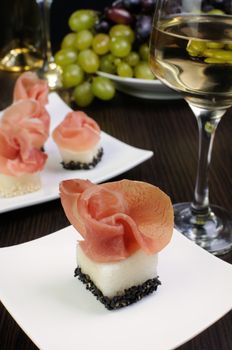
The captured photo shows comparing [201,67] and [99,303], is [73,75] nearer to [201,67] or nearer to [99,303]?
[201,67]

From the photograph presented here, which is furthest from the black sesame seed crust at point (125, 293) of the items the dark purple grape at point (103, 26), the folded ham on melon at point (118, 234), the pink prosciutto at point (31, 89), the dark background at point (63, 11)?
the dark background at point (63, 11)

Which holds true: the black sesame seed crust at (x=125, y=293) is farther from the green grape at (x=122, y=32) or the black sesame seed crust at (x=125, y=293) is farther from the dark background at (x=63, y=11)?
the dark background at (x=63, y=11)

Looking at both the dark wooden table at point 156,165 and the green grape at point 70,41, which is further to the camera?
the green grape at point 70,41

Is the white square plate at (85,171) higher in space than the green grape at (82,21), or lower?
lower

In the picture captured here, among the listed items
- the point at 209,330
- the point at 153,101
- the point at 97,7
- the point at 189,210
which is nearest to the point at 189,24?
the point at 189,210

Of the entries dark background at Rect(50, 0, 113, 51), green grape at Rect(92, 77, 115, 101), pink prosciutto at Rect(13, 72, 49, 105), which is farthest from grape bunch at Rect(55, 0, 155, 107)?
dark background at Rect(50, 0, 113, 51)

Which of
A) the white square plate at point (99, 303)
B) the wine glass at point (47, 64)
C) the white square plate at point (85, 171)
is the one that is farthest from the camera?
the wine glass at point (47, 64)
